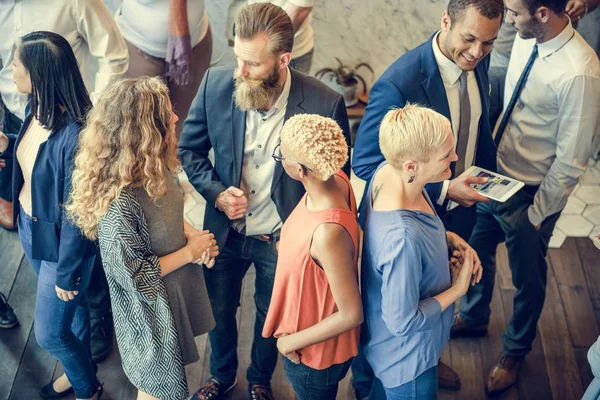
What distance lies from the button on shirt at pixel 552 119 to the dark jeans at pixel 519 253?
9 cm

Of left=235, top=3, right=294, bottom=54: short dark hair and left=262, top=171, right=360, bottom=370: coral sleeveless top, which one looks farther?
left=235, top=3, right=294, bottom=54: short dark hair

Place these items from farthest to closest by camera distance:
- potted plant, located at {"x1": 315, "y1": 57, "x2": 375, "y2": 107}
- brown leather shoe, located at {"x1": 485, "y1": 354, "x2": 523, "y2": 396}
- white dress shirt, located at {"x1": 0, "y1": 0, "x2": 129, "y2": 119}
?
1. potted plant, located at {"x1": 315, "y1": 57, "x2": 375, "y2": 107}
2. brown leather shoe, located at {"x1": 485, "y1": 354, "x2": 523, "y2": 396}
3. white dress shirt, located at {"x1": 0, "y1": 0, "x2": 129, "y2": 119}

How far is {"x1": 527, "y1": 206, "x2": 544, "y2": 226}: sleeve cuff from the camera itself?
11.7ft

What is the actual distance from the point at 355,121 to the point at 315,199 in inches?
116

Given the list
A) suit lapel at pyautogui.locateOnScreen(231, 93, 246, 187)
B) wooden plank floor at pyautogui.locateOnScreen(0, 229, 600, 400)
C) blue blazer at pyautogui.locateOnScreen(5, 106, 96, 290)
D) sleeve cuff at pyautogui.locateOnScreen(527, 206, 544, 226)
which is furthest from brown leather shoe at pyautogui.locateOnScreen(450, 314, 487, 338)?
blue blazer at pyautogui.locateOnScreen(5, 106, 96, 290)

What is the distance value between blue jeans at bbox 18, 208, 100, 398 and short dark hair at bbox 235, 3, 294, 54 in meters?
1.18

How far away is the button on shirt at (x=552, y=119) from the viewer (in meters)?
3.28

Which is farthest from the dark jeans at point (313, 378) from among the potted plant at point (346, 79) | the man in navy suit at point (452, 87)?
the potted plant at point (346, 79)

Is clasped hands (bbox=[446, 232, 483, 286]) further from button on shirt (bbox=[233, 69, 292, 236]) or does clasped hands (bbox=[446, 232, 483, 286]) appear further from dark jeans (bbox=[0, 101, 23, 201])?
dark jeans (bbox=[0, 101, 23, 201])

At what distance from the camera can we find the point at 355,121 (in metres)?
5.52

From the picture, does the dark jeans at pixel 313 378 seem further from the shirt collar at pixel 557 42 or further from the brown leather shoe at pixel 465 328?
the shirt collar at pixel 557 42

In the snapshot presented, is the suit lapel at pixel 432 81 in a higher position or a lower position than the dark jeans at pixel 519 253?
higher

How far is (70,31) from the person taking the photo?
379 centimetres

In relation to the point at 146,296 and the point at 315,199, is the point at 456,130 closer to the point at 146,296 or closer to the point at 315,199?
the point at 315,199
